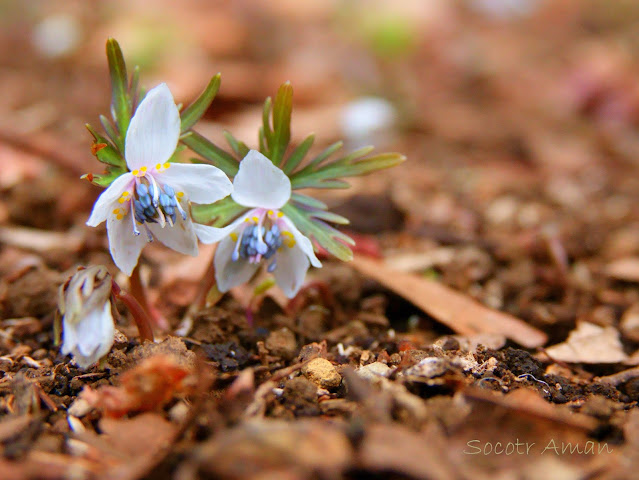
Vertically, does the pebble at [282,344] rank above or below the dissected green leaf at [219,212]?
below

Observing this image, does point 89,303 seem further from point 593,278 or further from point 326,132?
point 326,132

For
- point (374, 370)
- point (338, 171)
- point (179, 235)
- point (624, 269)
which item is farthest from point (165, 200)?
point (624, 269)

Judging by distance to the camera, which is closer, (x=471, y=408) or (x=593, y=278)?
(x=471, y=408)

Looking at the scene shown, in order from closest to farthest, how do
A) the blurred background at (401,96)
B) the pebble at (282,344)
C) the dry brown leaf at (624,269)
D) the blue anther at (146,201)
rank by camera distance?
the blue anther at (146,201)
the pebble at (282,344)
the dry brown leaf at (624,269)
the blurred background at (401,96)

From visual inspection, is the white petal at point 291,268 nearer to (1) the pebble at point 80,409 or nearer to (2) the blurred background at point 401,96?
(1) the pebble at point 80,409

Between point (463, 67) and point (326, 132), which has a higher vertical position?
point (463, 67)

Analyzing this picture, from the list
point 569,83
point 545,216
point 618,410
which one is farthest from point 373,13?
point 618,410

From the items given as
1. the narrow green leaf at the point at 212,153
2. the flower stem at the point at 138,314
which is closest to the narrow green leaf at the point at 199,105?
the narrow green leaf at the point at 212,153

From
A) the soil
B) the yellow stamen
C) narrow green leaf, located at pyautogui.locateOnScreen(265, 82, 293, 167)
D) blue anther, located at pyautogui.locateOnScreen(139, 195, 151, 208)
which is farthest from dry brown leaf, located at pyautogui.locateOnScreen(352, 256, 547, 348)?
blue anther, located at pyautogui.locateOnScreen(139, 195, 151, 208)
